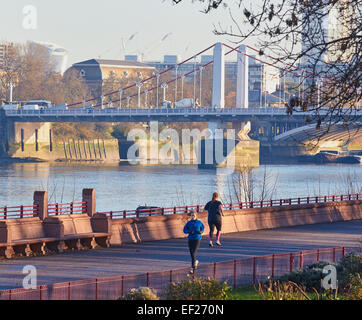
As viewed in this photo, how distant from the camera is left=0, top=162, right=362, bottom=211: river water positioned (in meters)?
60.3

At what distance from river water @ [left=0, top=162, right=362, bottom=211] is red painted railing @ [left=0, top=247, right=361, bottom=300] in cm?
2837

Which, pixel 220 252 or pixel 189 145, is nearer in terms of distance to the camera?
pixel 220 252

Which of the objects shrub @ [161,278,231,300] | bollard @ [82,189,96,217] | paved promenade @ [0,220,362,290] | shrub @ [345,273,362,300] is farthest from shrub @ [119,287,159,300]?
bollard @ [82,189,96,217]

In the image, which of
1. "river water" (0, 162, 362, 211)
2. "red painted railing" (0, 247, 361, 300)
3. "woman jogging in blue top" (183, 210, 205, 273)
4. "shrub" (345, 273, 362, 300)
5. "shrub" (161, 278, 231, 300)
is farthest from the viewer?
"river water" (0, 162, 362, 211)

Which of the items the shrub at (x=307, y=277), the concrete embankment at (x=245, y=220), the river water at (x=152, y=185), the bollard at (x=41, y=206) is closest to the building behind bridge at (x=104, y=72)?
the river water at (x=152, y=185)

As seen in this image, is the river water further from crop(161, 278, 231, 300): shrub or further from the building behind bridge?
the building behind bridge

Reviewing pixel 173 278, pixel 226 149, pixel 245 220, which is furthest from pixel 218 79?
pixel 173 278

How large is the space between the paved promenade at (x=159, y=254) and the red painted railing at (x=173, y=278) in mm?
2742

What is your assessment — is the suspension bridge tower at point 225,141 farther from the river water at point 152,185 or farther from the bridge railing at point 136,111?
the river water at point 152,185

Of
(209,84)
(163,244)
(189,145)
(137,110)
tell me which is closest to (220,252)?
(163,244)

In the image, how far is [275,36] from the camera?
51.1 ft

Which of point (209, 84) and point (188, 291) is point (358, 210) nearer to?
point (188, 291)
